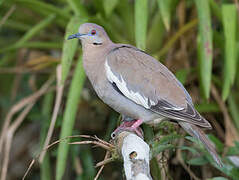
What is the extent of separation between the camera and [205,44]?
2340mm

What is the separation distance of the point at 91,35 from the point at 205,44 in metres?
0.64

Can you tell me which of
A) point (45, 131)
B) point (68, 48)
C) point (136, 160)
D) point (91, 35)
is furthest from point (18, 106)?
point (136, 160)

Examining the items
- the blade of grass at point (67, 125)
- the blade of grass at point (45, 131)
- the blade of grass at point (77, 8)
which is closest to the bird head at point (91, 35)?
the blade of grass at point (67, 125)

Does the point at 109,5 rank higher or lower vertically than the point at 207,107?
higher

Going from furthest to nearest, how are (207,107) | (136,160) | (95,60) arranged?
(207,107) < (95,60) < (136,160)

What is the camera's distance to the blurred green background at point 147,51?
235 centimetres

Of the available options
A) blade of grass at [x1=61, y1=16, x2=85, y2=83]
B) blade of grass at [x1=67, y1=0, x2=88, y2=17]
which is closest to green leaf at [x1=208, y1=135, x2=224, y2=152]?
blade of grass at [x1=61, y1=16, x2=85, y2=83]

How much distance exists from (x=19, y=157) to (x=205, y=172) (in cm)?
195

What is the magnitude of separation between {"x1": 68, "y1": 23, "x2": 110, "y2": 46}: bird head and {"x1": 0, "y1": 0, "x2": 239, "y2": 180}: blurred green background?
0.18 m

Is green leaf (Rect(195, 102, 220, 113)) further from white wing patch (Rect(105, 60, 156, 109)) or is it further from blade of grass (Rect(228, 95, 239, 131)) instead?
white wing patch (Rect(105, 60, 156, 109))

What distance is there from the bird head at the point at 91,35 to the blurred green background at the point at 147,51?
0.59ft

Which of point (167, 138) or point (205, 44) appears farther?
point (205, 44)

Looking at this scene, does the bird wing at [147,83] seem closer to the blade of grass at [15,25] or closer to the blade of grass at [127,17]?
the blade of grass at [127,17]

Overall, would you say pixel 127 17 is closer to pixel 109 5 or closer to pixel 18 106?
pixel 109 5
